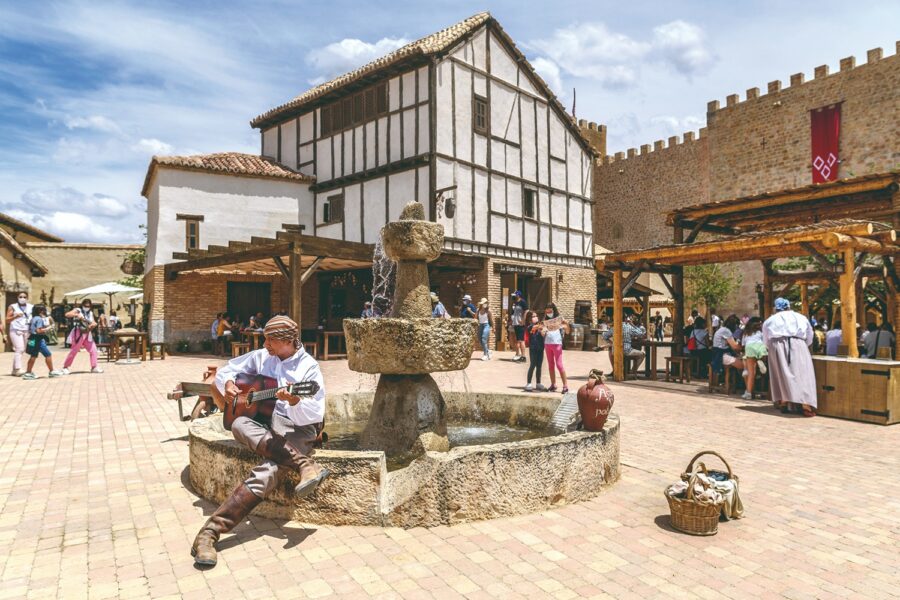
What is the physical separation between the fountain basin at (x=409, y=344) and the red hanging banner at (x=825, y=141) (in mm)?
26001

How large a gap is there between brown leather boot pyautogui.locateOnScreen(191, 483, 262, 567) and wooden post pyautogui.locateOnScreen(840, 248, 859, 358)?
8473 millimetres

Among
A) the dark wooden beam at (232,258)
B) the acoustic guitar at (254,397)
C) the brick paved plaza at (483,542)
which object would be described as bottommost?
the brick paved plaza at (483,542)

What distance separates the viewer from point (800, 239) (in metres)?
8.73

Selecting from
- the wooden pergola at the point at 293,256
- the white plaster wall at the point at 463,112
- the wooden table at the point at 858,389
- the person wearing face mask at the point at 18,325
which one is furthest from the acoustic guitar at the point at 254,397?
the white plaster wall at the point at 463,112

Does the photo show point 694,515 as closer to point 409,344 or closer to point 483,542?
point 483,542

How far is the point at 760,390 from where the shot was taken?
988cm

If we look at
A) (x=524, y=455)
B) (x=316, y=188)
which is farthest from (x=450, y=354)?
(x=316, y=188)

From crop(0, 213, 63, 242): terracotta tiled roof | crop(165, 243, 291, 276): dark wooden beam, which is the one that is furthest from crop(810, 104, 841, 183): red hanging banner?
crop(0, 213, 63, 242): terracotta tiled roof

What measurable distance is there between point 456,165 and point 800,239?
10519mm

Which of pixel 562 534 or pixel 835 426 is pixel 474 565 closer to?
pixel 562 534

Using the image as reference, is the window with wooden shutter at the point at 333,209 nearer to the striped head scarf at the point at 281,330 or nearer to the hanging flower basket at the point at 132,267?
the hanging flower basket at the point at 132,267

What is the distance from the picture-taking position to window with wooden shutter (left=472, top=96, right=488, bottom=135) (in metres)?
18.1

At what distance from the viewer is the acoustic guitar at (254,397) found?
357cm

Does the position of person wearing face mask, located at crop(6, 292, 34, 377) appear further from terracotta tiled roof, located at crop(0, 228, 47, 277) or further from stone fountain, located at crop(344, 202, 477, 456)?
terracotta tiled roof, located at crop(0, 228, 47, 277)
